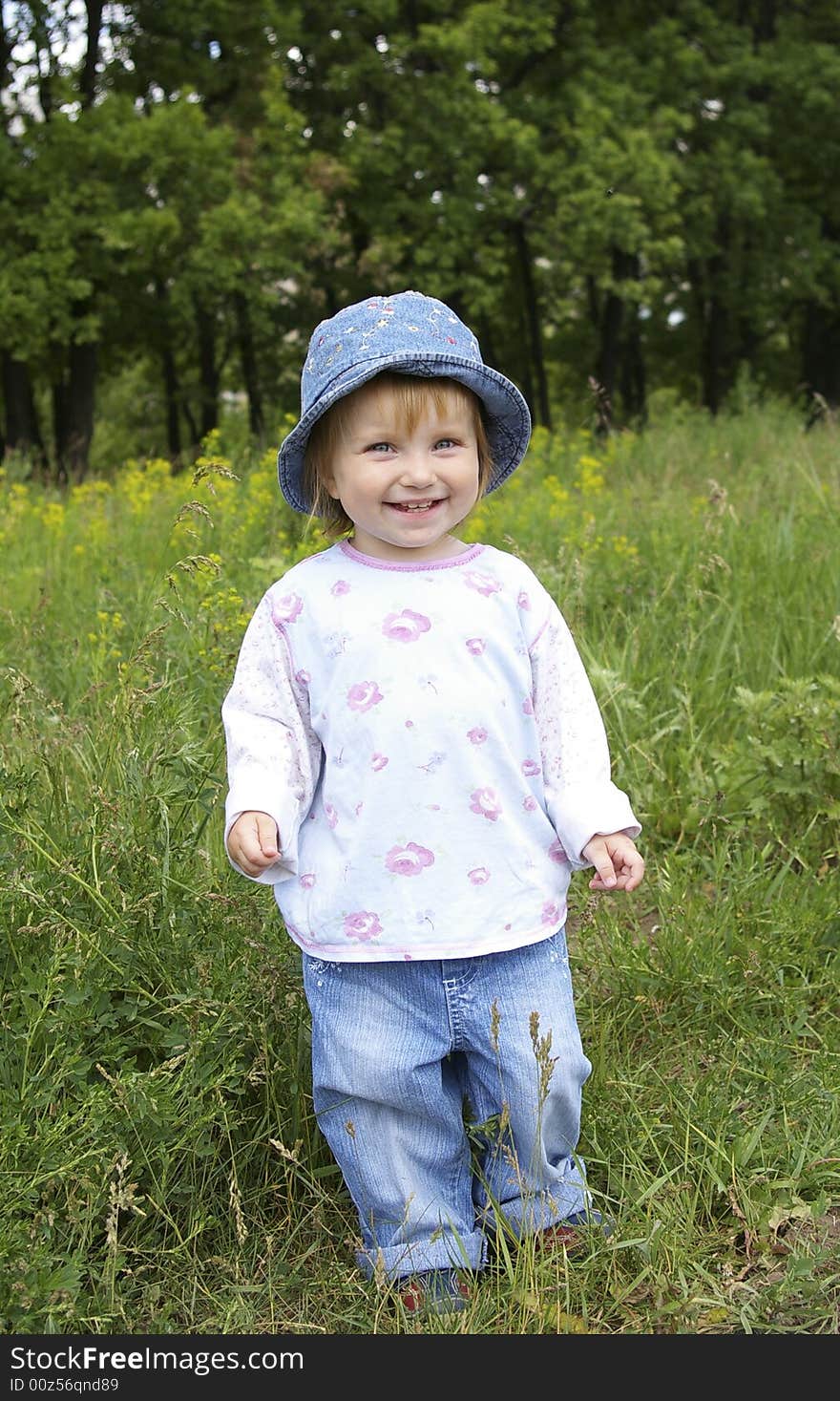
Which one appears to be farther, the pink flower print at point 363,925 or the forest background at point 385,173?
the forest background at point 385,173

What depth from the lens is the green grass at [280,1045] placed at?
1.95m

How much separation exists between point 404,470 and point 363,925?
709mm

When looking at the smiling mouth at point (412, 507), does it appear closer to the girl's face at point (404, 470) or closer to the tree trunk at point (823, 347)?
the girl's face at point (404, 470)

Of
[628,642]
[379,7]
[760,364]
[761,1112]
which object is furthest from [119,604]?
[760,364]

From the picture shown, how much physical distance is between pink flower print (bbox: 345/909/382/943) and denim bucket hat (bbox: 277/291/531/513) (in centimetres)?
76

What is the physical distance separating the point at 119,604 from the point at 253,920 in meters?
1.93

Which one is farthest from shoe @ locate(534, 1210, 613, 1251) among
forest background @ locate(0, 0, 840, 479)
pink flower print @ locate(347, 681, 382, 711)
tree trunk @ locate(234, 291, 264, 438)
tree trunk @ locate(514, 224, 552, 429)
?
tree trunk @ locate(514, 224, 552, 429)

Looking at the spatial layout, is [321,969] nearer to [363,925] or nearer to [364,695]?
[363,925]

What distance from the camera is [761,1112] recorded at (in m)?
2.39

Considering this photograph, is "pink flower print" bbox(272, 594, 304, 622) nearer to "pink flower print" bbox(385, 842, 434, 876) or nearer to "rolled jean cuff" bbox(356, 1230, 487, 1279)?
"pink flower print" bbox(385, 842, 434, 876)

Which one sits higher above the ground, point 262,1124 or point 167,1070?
point 167,1070

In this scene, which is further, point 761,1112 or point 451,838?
point 761,1112

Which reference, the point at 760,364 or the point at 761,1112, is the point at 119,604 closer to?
the point at 761,1112

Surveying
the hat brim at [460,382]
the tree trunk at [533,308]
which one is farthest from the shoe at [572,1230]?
the tree trunk at [533,308]
